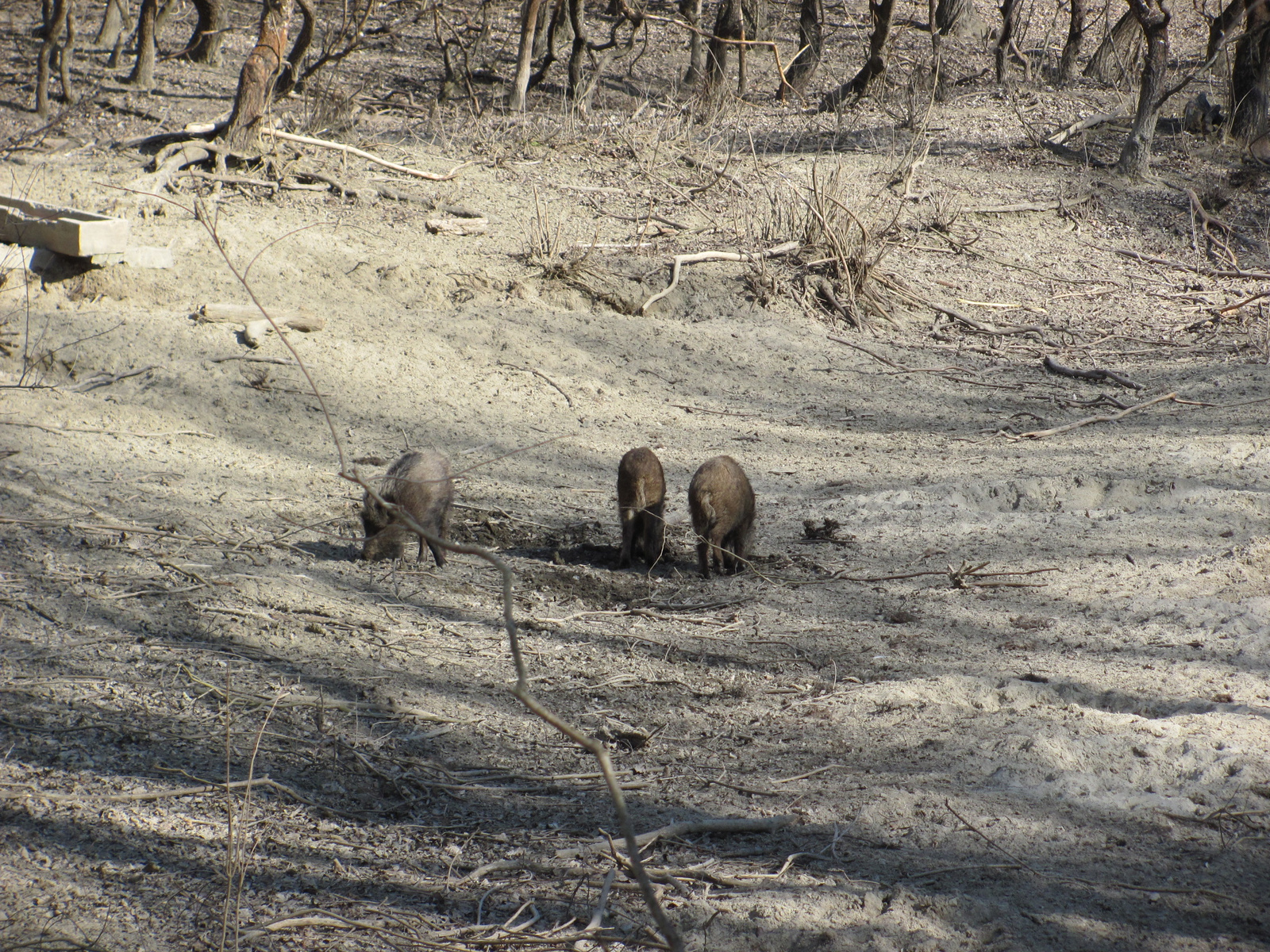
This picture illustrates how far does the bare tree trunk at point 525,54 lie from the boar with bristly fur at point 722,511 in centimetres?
918

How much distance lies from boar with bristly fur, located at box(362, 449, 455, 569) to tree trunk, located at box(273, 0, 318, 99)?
23.4ft

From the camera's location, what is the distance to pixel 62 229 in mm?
7969

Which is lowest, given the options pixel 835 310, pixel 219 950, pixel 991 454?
pixel 219 950

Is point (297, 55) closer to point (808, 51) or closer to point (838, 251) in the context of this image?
point (838, 251)

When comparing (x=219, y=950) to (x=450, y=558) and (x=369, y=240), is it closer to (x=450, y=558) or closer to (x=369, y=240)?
(x=450, y=558)

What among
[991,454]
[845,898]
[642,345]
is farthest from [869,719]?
[642,345]

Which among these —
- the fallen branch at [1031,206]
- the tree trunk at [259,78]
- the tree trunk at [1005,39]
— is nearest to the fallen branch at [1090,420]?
the fallen branch at [1031,206]

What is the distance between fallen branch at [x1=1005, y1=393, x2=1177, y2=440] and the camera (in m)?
7.64

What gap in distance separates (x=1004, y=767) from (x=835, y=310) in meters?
7.22

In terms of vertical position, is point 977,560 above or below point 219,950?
above

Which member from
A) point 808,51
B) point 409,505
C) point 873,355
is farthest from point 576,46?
point 409,505

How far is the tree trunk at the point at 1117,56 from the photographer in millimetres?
16469

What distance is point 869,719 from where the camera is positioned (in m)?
4.07

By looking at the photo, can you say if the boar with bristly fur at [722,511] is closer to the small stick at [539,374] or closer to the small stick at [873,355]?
the small stick at [539,374]
